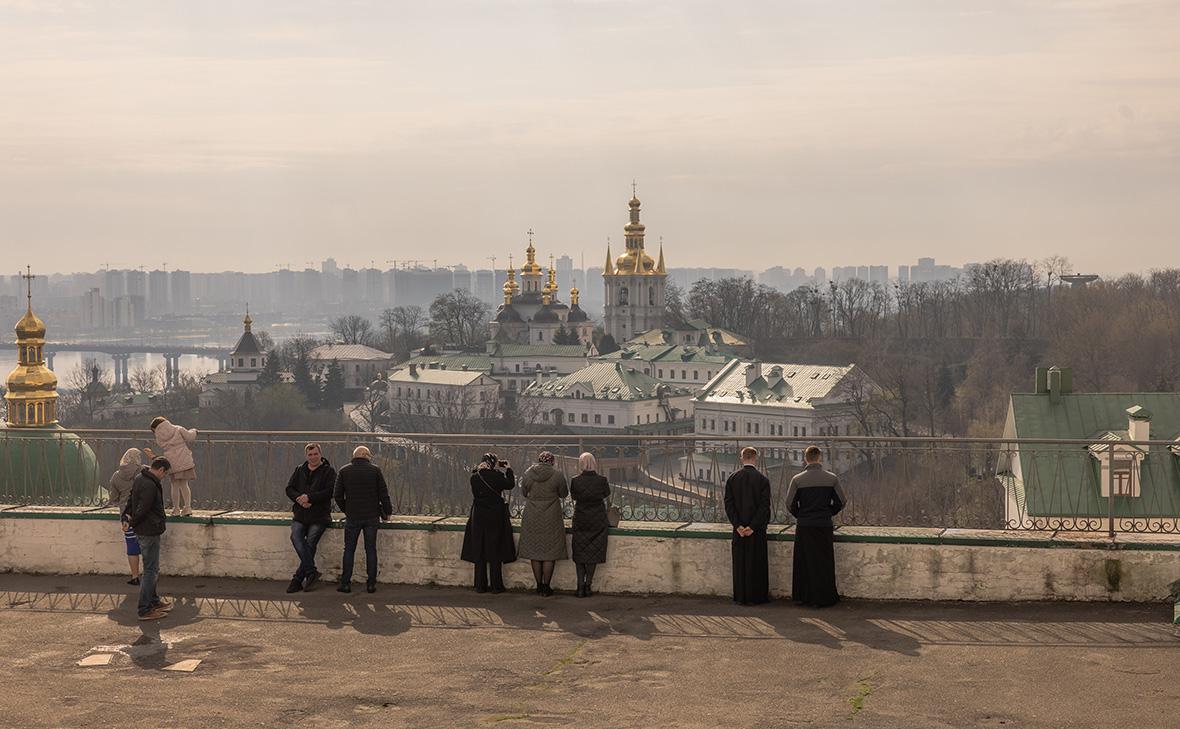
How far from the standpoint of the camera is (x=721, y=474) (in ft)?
36.7

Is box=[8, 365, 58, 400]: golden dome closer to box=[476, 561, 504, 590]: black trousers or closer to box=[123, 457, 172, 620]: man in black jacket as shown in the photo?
box=[123, 457, 172, 620]: man in black jacket

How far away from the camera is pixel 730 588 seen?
10.4 metres

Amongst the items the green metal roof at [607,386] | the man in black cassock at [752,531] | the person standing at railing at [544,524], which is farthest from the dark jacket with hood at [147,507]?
the green metal roof at [607,386]

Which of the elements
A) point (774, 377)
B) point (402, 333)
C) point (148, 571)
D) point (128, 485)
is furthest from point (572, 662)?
point (402, 333)

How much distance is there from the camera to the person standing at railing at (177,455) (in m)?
11.3

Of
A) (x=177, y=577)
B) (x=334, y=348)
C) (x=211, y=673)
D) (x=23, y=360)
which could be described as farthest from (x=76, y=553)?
(x=334, y=348)

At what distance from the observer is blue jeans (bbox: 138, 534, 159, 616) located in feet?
32.9

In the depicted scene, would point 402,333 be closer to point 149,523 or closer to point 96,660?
point 149,523

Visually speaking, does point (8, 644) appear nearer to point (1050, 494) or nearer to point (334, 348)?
point (1050, 494)

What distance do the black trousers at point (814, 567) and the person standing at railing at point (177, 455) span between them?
4439 millimetres

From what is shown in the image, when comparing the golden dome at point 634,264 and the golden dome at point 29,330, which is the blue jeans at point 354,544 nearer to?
the golden dome at point 29,330

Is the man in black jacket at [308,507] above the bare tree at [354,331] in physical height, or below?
below

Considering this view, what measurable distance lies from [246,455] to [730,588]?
4.19m

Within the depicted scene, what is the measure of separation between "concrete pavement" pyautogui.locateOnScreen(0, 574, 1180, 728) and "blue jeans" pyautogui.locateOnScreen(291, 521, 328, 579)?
191 mm
